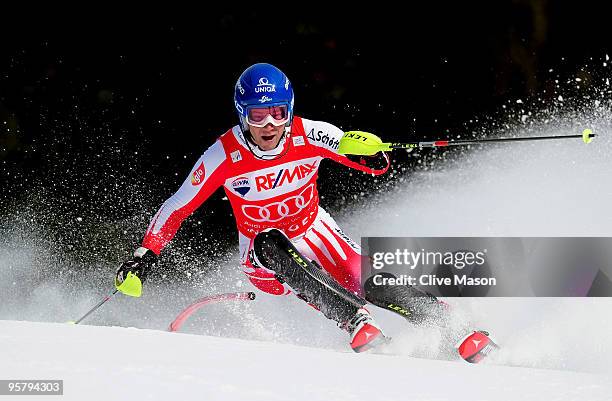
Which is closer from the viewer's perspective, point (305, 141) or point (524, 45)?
point (305, 141)

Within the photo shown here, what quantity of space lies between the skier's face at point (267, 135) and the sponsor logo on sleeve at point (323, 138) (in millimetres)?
178

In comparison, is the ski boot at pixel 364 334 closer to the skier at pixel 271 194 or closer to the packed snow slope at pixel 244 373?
the skier at pixel 271 194

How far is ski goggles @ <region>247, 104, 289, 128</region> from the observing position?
4168 millimetres

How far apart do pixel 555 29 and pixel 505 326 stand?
2833 mm

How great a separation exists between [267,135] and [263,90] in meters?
0.23

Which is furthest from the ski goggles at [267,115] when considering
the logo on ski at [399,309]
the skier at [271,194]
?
the logo on ski at [399,309]

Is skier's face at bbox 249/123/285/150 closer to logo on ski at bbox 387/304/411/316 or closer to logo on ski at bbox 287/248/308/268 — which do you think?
logo on ski at bbox 287/248/308/268

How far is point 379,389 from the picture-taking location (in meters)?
2.47

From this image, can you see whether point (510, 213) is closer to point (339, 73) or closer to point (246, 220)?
point (339, 73)

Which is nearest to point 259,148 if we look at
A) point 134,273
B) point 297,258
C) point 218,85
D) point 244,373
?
point 297,258

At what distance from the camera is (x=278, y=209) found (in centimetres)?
444

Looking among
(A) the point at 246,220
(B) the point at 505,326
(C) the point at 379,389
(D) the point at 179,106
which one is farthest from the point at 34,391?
(D) the point at 179,106

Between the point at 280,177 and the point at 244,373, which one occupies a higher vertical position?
the point at 280,177

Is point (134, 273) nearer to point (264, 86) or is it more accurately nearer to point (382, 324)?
point (264, 86)
